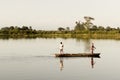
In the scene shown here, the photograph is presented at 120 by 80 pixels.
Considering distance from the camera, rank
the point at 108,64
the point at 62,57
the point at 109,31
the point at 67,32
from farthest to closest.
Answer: the point at 67,32
the point at 109,31
the point at 62,57
the point at 108,64

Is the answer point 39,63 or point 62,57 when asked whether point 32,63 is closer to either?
point 39,63

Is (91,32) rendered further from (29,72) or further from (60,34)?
(29,72)

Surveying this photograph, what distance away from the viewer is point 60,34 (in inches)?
4082

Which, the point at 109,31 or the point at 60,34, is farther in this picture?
the point at 60,34

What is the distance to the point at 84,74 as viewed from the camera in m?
21.4

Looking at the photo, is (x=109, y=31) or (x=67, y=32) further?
(x=67, y=32)

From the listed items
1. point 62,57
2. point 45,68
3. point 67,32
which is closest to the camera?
point 45,68

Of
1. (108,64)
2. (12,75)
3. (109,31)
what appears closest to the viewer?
(12,75)

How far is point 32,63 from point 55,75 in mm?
6196

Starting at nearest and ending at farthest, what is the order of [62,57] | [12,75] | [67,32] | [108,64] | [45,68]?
1. [12,75]
2. [45,68]
3. [108,64]
4. [62,57]
5. [67,32]

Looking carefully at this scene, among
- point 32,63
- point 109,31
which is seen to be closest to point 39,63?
point 32,63

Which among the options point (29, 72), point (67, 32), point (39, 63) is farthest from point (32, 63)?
point (67, 32)

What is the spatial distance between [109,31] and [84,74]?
72.3 metres

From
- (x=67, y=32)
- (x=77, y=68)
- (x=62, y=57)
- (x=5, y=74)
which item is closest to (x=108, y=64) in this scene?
(x=77, y=68)
